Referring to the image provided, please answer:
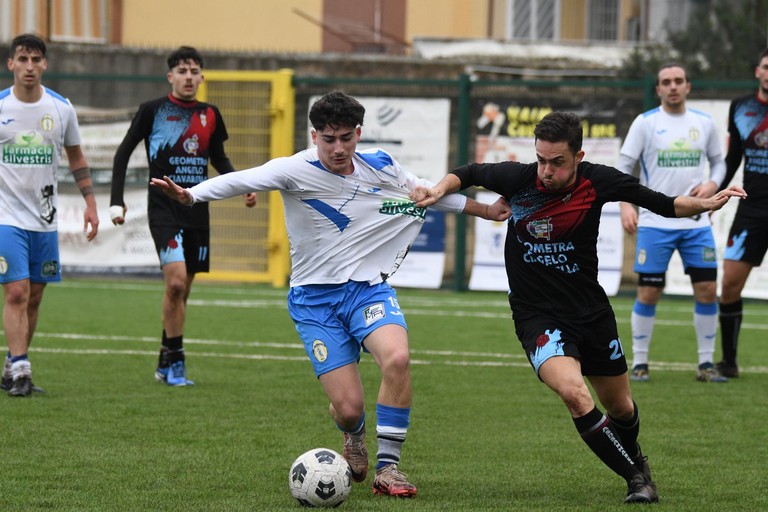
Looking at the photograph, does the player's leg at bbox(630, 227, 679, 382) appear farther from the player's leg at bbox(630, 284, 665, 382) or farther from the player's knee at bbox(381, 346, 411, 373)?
the player's knee at bbox(381, 346, 411, 373)

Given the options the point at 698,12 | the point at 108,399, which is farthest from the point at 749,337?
the point at 698,12

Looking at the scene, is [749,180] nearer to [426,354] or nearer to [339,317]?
[426,354]

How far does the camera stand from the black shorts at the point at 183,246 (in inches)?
368

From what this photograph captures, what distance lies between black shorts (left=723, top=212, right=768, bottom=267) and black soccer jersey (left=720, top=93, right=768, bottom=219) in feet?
0.20

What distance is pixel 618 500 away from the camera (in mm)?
5930

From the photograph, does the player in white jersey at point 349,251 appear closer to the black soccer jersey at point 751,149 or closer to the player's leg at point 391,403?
the player's leg at point 391,403

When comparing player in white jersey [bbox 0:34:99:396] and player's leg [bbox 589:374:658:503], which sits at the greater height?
player in white jersey [bbox 0:34:99:396]

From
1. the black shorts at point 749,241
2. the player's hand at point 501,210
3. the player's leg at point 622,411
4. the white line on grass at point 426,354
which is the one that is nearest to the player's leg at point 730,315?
the black shorts at point 749,241

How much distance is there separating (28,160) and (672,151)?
459 cm

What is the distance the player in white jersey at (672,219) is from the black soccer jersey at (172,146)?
121 inches

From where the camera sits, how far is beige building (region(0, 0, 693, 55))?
2552 cm

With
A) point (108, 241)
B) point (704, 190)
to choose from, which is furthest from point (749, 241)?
point (108, 241)

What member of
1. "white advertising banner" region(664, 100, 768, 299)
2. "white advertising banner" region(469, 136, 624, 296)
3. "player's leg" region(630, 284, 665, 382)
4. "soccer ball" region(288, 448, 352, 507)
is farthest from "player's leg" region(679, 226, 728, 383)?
"white advertising banner" region(469, 136, 624, 296)

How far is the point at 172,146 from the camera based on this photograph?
9477 mm
